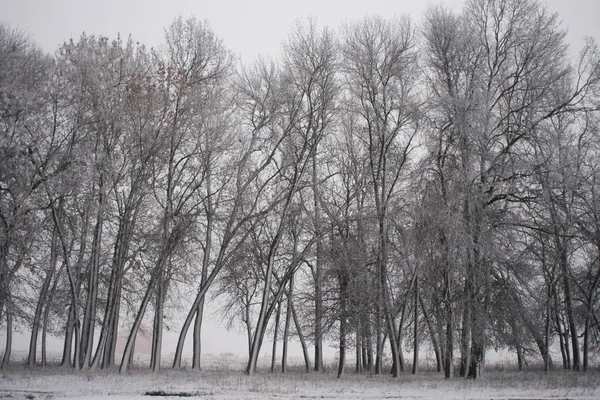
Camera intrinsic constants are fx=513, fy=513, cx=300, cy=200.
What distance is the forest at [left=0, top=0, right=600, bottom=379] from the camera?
15797mm

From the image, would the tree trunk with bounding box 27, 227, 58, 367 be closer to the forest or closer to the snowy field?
the forest

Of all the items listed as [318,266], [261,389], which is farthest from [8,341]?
→ [261,389]

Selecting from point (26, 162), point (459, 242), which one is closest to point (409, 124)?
point (459, 242)

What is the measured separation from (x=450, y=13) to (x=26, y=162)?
51.6ft

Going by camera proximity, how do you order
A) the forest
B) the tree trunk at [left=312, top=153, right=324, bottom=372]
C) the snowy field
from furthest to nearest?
the tree trunk at [left=312, top=153, right=324, bottom=372], the forest, the snowy field

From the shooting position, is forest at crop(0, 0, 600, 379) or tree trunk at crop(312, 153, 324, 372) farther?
tree trunk at crop(312, 153, 324, 372)

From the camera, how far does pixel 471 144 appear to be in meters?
16.7

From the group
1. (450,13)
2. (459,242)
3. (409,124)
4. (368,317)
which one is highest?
(450,13)

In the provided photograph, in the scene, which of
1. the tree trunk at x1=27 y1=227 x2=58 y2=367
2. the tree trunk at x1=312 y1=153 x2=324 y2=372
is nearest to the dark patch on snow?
the tree trunk at x1=312 y1=153 x2=324 y2=372

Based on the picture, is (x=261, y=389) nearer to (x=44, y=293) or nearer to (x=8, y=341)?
(x=44, y=293)

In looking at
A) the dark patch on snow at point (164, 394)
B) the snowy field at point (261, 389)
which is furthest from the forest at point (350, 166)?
the dark patch on snow at point (164, 394)

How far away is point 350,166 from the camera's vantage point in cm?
2233

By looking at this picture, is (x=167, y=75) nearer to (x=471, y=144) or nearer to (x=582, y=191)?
(x=471, y=144)

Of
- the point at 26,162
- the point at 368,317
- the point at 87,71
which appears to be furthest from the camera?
the point at 368,317
